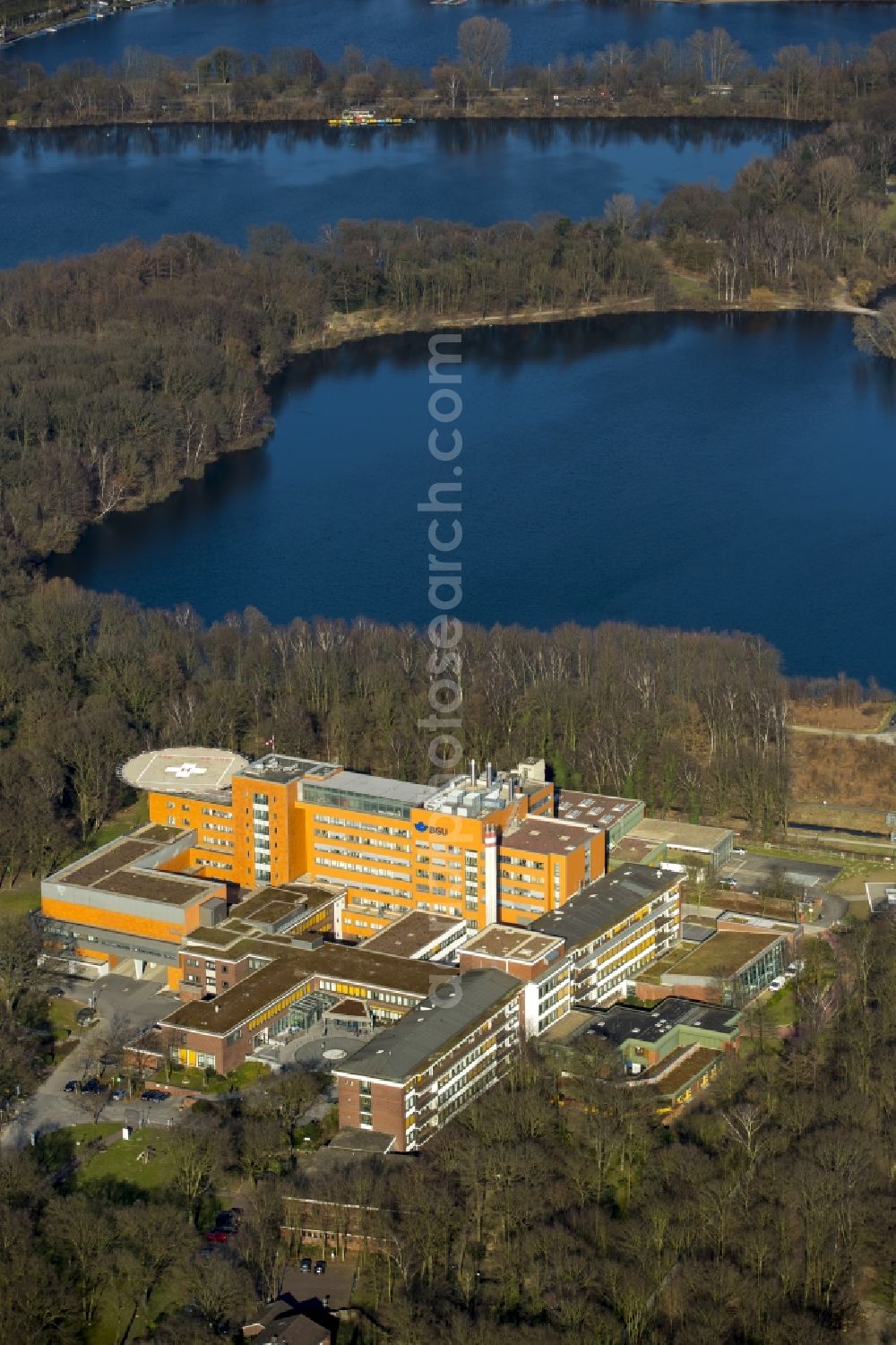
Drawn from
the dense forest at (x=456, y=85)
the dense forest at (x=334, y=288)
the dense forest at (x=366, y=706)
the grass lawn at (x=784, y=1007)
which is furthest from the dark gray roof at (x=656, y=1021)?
the dense forest at (x=456, y=85)

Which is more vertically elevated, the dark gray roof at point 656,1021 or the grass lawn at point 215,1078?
the dark gray roof at point 656,1021

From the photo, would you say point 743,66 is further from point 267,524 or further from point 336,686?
point 336,686

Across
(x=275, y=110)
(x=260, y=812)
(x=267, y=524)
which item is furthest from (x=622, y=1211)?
(x=275, y=110)

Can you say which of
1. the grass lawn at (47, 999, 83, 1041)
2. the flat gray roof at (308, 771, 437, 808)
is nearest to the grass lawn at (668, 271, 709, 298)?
the flat gray roof at (308, 771, 437, 808)

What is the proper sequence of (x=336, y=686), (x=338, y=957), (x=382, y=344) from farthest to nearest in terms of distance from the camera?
1. (x=382, y=344)
2. (x=336, y=686)
3. (x=338, y=957)

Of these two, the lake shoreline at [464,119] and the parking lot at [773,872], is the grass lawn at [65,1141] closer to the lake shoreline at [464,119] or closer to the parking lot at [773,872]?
the parking lot at [773,872]

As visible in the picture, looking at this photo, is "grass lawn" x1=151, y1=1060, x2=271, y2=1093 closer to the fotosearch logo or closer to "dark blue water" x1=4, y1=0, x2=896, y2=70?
the fotosearch logo
